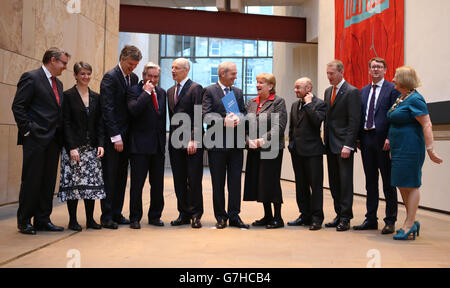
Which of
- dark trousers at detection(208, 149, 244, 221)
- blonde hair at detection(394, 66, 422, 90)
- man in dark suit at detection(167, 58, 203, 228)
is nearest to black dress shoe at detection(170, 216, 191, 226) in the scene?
man in dark suit at detection(167, 58, 203, 228)

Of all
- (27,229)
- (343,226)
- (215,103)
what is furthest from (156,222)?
(343,226)

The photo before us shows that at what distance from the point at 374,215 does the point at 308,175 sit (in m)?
0.75

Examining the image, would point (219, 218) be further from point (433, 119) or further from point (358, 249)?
point (433, 119)

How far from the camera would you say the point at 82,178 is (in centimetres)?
409

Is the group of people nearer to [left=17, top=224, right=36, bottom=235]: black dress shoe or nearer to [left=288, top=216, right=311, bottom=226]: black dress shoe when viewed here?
[left=288, top=216, right=311, bottom=226]: black dress shoe

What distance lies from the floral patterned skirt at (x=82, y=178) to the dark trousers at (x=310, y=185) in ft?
6.34

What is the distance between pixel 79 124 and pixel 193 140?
1.07 m

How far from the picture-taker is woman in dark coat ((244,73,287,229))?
14.3ft

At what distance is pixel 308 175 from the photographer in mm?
4480

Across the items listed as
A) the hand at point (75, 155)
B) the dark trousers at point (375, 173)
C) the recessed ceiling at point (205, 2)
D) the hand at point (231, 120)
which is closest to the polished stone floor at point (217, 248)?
the dark trousers at point (375, 173)

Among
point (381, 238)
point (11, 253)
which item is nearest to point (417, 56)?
Result: point (381, 238)

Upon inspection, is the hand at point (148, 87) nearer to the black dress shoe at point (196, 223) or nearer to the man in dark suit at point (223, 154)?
the man in dark suit at point (223, 154)

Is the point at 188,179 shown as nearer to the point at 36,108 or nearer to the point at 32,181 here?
the point at 32,181
